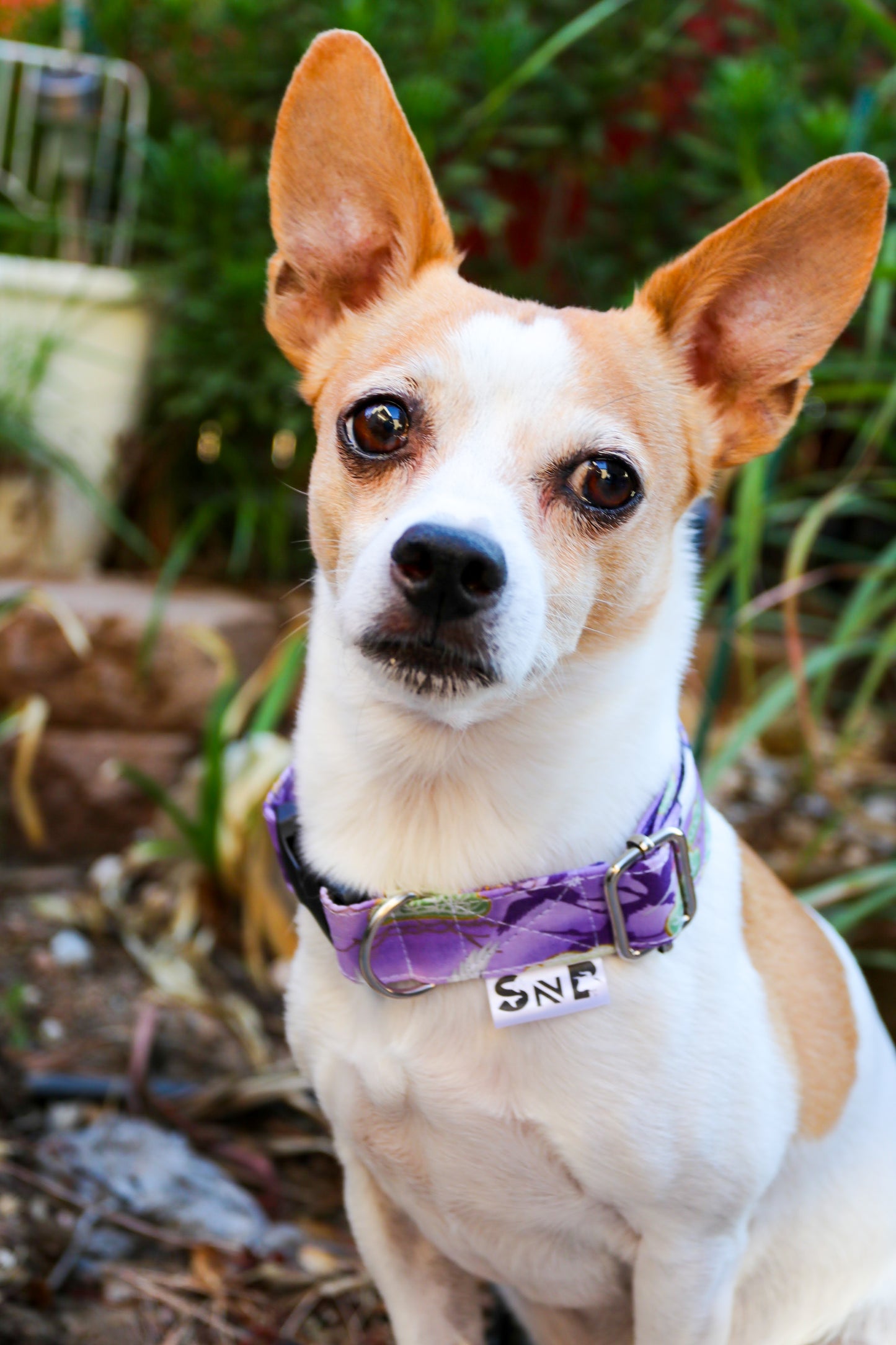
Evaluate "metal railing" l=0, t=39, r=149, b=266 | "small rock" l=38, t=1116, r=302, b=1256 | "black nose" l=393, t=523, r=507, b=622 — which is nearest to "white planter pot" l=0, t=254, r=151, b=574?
"metal railing" l=0, t=39, r=149, b=266

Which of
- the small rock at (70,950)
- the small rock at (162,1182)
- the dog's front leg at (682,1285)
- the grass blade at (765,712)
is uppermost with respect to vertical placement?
the grass blade at (765,712)

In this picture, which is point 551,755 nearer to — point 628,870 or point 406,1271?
point 628,870

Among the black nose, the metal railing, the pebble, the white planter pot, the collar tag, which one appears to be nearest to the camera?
the black nose

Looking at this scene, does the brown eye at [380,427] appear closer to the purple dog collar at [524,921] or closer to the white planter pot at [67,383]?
the purple dog collar at [524,921]

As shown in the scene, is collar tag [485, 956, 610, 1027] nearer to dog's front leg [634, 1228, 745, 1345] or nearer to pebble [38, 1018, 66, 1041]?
dog's front leg [634, 1228, 745, 1345]

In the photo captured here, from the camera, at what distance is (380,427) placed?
1449 millimetres

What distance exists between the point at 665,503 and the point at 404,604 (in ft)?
1.39

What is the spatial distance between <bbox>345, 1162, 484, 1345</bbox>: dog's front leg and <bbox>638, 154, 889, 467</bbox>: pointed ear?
1.12m

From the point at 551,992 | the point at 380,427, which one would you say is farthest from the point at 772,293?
the point at 551,992

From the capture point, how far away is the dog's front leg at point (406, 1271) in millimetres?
1624

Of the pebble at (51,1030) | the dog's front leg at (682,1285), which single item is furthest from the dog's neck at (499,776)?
the pebble at (51,1030)

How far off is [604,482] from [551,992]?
605mm

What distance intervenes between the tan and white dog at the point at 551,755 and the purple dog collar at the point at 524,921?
4 cm

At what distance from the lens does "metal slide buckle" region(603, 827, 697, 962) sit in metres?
1.33
